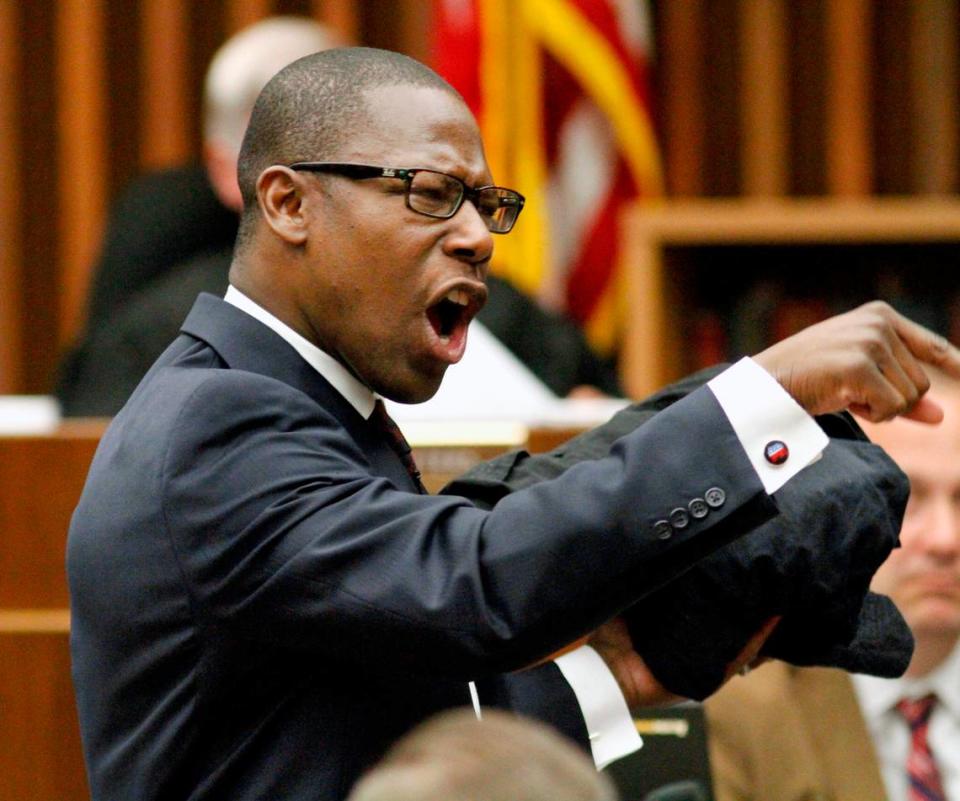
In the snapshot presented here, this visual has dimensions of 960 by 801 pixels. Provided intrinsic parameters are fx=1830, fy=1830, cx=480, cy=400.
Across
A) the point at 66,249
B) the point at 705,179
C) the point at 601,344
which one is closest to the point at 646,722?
the point at 601,344

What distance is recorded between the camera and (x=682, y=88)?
14.9 feet

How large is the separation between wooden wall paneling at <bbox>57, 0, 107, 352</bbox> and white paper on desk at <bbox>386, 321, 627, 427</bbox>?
166cm

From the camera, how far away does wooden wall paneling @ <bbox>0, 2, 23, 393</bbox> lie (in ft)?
15.4

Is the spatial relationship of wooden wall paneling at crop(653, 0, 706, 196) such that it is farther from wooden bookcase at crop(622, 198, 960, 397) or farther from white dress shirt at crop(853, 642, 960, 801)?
white dress shirt at crop(853, 642, 960, 801)

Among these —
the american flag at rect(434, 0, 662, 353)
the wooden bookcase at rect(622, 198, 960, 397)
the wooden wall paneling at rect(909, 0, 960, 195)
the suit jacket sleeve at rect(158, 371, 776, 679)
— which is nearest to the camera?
the suit jacket sleeve at rect(158, 371, 776, 679)

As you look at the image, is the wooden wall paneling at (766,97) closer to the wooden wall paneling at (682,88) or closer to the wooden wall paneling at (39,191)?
the wooden wall paneling at (682,88)

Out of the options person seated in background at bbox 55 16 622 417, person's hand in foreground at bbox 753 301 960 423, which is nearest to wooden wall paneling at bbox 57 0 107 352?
person seated in background at bbox 55 16 622 417

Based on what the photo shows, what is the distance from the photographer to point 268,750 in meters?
1.54

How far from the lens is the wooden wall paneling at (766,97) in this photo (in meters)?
4.51

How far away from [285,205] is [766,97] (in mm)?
3031

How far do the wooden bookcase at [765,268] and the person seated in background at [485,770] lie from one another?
278 cm

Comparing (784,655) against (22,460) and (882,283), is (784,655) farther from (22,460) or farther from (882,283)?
(882,283)

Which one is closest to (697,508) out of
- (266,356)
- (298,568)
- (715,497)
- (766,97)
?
(715,497)

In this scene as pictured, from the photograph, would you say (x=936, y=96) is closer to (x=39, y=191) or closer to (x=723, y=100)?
(x=723, y=100)
